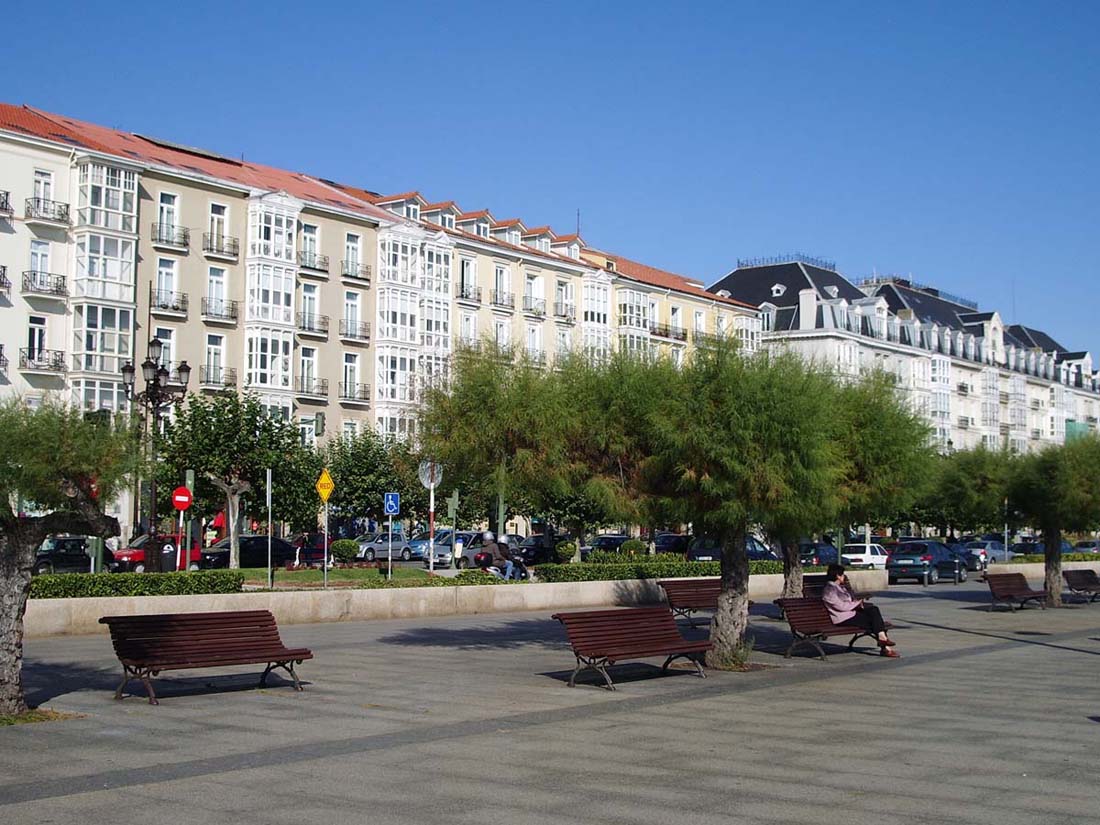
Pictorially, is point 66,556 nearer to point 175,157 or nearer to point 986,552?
point 175,157

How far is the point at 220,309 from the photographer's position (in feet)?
191

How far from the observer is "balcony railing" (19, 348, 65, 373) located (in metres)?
50.8

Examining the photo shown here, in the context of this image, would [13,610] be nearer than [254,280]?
Yes

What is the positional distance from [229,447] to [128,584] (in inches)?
870

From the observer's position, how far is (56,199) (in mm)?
52281

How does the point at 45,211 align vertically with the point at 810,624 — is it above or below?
above

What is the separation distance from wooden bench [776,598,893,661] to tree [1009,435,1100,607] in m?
13.4

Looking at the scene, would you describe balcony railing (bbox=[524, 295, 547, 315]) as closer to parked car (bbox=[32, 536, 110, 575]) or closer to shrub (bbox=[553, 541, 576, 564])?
shrub (bbox=[553, 541, 576, 564])

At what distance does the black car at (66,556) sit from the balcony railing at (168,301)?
55.1 ft

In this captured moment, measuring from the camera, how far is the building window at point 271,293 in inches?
2339

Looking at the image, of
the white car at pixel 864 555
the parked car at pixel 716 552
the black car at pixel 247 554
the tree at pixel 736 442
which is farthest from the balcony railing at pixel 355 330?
the tree at pixel 736 442

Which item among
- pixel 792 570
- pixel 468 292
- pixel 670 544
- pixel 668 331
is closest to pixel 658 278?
pixel 668 331

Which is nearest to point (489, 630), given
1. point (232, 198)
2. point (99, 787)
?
point (99, 787)

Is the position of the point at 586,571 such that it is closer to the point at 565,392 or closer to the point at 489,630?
the point at 489,630
